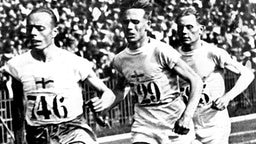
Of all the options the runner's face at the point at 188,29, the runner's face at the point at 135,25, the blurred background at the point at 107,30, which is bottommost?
the blurred background at the point at 107,30

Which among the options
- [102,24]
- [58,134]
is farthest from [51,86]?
[102,24]

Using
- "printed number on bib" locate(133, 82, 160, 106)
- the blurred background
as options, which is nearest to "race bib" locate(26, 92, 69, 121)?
"printed number on bib" locate(133, 82, 160, 106)

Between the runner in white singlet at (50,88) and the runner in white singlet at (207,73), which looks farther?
the runner in white singlet at (207,73)

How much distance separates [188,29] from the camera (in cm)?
1004

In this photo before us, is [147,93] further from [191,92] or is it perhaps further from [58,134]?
[58,134]

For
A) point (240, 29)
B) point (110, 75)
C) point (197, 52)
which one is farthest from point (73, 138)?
point (240, 29)

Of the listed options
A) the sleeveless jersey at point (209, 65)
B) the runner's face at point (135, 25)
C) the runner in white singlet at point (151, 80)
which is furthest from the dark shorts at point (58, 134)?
the sleeveless jersey at point (209, 65)

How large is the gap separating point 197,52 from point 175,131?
2.05 m

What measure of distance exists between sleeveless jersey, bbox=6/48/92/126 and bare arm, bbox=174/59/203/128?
3.56ft

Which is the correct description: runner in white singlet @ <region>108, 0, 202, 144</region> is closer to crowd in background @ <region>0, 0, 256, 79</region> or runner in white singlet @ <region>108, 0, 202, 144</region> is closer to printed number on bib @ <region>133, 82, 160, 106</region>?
printed number on bib @ <region>133, 82, 160, 106</region>

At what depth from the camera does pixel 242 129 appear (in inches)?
746

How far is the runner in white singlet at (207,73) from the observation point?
1006cm

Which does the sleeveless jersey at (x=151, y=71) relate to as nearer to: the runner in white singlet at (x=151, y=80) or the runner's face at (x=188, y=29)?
the runner in white singlet at (x=151, y=80)

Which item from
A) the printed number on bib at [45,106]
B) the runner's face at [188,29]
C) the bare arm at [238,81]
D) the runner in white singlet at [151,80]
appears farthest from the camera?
the runner's face at [188,29]
